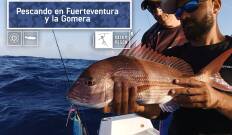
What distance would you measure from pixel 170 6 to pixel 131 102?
907 millimetres

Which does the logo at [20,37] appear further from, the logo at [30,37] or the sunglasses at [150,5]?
the sunglasses at [150,5]

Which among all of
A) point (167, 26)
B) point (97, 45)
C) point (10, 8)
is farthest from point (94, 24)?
point (167, 26)

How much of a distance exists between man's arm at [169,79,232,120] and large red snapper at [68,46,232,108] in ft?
0.25

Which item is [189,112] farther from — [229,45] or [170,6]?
[170,6]

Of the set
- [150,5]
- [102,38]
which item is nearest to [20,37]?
[102,38]

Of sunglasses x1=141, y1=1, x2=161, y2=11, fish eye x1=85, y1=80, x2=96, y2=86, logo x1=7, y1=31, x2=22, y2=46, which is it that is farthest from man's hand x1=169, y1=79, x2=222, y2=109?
logo x1=7, y1=31, x2=22, y2=46

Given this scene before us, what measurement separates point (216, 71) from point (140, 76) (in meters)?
0.52

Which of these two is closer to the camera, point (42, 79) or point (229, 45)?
point (229, 45)

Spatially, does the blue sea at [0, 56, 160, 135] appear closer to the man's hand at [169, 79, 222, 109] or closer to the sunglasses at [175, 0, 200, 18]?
the sunglasses at [175, 0, 200, 18]

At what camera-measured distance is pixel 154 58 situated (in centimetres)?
292

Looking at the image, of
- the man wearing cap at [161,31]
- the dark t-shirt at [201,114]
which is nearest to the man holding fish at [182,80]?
the dark t-shirt at [201,114]

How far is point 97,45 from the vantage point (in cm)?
1291

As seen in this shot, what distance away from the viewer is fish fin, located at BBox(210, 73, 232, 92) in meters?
2.84

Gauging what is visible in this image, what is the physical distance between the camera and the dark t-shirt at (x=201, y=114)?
3012 mm
